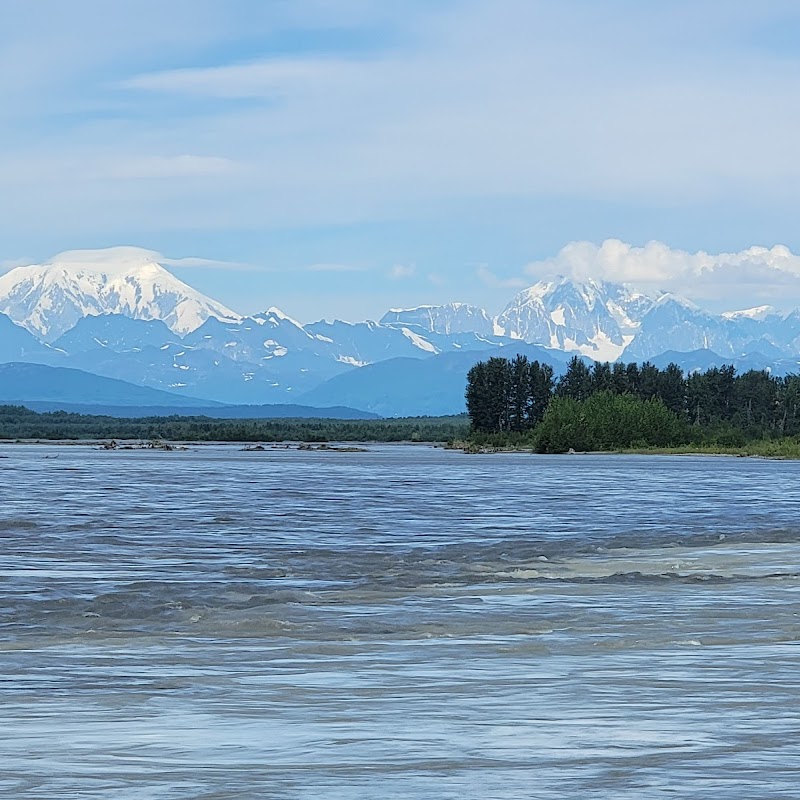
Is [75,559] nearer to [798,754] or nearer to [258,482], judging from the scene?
[798,754]

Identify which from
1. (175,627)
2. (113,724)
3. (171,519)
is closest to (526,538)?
(171,519)

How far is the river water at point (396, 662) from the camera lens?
30.8ft

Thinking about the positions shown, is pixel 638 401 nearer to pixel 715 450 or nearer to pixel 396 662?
pixel 715 450

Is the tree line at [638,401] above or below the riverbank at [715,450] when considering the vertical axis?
above

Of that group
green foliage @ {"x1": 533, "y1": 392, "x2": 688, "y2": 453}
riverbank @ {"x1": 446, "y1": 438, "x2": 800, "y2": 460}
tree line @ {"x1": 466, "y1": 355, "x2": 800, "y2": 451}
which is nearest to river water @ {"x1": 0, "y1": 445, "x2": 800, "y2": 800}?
riverbank @ {"x1": 446, "y1": 438, "x2": 800, "y2": 460}

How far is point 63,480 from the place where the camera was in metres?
63.6

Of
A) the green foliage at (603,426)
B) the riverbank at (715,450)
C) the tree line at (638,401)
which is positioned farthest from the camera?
the tree line at (638,401)

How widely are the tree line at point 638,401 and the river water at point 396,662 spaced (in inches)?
4664

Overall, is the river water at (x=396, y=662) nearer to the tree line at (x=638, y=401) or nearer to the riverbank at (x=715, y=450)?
the riverbank at (x=715, y=450)

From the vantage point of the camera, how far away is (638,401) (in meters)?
159

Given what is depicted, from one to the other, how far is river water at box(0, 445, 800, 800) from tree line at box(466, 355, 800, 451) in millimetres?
118476

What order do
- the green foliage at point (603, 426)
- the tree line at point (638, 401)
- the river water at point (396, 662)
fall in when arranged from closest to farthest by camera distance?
1. the river water at point (396, 662)
2. the green foliage at point (603, 426)
3. the tree line at point (638, 401)

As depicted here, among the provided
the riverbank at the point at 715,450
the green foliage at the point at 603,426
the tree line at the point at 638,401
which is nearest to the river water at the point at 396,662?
the riverbank at the point at 715,450

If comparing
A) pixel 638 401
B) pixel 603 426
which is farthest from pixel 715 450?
pixel 603 426
